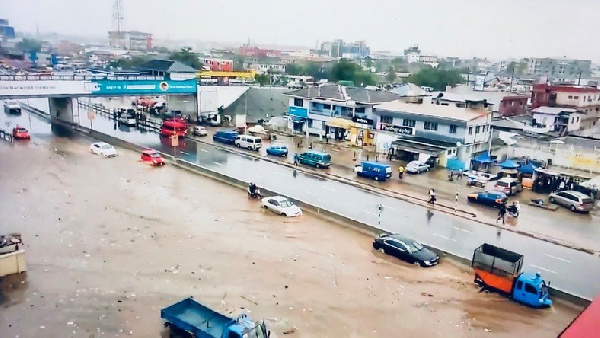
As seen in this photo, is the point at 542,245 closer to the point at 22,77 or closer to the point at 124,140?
the point at 124,140

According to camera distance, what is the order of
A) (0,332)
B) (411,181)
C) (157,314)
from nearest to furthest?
(0,332) → (157,314) → (411,181)

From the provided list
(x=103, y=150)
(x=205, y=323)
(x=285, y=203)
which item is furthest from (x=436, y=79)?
(x=205, y=323)

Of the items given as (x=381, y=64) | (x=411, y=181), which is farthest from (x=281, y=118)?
(x=381, y=64)

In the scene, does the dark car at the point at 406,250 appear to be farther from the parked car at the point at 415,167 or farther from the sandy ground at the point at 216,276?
the parked car at the point at 415,167

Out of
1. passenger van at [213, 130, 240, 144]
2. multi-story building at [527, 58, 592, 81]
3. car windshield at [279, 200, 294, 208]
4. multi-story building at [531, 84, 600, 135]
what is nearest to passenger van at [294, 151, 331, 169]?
passenger van at [213, 130, 240, 144]

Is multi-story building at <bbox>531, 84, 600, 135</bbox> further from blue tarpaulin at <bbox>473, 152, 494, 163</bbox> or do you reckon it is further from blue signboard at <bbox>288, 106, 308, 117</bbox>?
blue signboard at <bbox>288, 106, 308, 117</bbox>

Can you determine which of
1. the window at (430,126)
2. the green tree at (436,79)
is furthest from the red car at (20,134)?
the green tree at (436,79)
